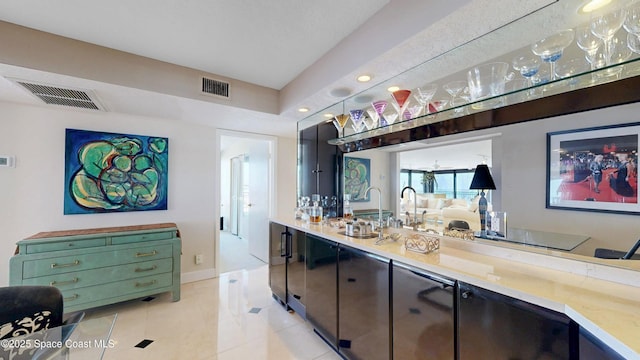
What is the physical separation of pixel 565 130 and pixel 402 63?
104cm

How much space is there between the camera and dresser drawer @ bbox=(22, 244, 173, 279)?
7.15 feet

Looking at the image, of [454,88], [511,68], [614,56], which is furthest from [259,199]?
[614,56]

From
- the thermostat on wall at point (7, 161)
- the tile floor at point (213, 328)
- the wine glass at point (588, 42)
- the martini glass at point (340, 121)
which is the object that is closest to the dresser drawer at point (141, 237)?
the tile floor at point (213, 328)

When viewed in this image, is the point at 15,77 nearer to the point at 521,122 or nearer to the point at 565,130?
the point at 521,122

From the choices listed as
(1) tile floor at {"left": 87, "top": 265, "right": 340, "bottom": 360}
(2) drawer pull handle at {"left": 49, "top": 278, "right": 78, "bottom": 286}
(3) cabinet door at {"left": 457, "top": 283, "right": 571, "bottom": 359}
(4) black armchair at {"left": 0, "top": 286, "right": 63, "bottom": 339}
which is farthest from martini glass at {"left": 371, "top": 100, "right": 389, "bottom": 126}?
(2) drawer pull handle at {"left": 49, "top": 278, "right": 78, "bottom": 286}

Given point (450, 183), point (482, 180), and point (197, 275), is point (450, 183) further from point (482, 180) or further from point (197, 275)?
point (197, 275)

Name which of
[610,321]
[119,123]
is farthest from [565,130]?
[119,123]

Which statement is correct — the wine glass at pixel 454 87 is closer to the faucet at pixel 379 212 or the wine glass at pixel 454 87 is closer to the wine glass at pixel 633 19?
the wine glass at pixel 633 19

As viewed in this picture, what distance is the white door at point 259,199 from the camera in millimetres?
4164

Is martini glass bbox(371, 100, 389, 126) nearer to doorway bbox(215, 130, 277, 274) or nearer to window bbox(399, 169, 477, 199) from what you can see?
window bbox(399, 169, 477, 199)

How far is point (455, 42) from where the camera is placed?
1.53 meters

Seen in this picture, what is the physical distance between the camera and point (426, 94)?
1923mm

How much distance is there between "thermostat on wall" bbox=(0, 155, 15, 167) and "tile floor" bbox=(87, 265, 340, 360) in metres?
1.73

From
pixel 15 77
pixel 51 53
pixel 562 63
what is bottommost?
pixel 562 63
